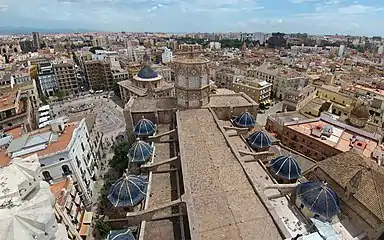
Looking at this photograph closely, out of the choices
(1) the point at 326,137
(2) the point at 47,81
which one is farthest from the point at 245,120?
(2) the point at 47,81

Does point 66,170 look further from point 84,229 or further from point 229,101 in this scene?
point 229,101

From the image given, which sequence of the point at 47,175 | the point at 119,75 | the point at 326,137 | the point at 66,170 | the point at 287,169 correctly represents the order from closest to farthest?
the point at 287,169, the point at 47,175, the point at 66,170, the point at 326,137, the point at 119,75

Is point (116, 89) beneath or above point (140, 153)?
beneath

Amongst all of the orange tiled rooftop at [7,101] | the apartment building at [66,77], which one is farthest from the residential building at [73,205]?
the apartment building at [66,77]

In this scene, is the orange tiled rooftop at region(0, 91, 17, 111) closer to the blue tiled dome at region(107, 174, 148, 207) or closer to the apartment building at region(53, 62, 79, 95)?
the blue tiled dome at region(107, 174, 148, 207)

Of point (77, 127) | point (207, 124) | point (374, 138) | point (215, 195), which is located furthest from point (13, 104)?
point (374, 138)

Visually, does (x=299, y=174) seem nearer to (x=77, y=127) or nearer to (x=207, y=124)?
(x=207, y=124)

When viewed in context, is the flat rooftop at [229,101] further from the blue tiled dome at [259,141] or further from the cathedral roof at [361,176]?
the cathedral roof at [361,176]
